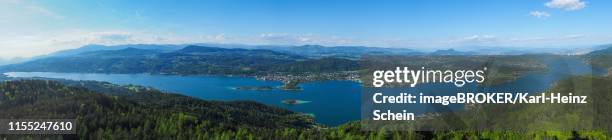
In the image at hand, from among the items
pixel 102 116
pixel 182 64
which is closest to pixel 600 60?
pixel 102 116

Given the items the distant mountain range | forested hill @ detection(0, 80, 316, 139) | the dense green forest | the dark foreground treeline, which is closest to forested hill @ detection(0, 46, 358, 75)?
the distant mountain range

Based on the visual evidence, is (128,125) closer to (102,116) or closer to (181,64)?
(102,116)

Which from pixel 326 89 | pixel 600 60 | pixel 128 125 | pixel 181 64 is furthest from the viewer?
pixel 181 64

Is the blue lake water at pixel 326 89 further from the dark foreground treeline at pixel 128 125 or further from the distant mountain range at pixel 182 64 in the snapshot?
the distant mountain range at pixel 182 64

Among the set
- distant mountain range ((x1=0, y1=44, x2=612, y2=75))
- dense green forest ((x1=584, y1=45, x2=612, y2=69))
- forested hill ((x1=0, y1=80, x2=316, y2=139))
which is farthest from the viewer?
distant mountain range ((x1=0, y1=44, x2=612, y2=75))

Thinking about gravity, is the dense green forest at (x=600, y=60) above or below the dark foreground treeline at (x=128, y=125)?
above

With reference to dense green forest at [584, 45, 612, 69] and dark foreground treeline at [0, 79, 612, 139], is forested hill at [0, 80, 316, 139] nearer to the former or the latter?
dark foreground treeline at [0, 79, 612, 139]

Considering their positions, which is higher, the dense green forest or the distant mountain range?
the dense green forest

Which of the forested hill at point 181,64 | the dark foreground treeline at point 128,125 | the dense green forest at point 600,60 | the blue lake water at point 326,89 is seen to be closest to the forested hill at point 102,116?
the dark foreground treeline at point 128,125

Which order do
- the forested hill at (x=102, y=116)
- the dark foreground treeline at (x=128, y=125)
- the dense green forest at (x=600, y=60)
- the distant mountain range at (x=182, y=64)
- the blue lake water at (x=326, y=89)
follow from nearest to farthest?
1. the dark foreground treeline at (x=128, y=125)
2. the forested hill at (x=102, y=116)
3. the blue lake water at (x=326, y=89)
4. the dense green forest at (x=600, y=60)
5. the distant mountain range at (x=182, y=64)
